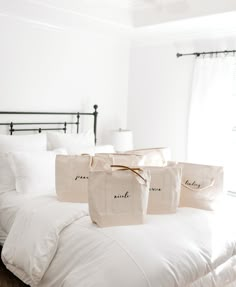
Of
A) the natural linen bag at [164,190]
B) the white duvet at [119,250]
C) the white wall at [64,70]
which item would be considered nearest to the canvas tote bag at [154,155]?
the natural linen bag at [164,190]

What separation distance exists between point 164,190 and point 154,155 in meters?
0.75

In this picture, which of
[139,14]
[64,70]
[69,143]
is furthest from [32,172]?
[139,14]

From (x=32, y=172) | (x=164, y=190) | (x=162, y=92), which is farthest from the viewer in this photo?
(x=162, y=92)

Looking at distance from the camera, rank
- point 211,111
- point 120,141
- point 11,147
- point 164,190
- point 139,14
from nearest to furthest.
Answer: point 164,190, point 11,147, point 211,111, point 139,14, point 120,141

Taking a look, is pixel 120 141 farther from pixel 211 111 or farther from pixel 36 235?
pixel 36 235

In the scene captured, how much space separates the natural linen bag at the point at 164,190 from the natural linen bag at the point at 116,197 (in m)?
0.21

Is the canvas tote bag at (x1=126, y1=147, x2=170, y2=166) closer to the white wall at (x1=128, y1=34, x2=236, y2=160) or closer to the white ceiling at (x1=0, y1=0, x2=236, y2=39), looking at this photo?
the white wall at (x1=128, y1=34, x2=236, y2=160)

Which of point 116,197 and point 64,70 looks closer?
point 116,197

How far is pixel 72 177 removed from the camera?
8.96 ft

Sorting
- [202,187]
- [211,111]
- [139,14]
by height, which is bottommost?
[202,187]

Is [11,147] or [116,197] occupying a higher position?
[11,147]

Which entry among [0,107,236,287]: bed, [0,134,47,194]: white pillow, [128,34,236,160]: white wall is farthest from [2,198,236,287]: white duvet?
[128,34,236,160]: white wall

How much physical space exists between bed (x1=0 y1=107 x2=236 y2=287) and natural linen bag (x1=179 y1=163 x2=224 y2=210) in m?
0.08

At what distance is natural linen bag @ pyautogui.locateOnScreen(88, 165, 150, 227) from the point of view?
2201 millimetres
